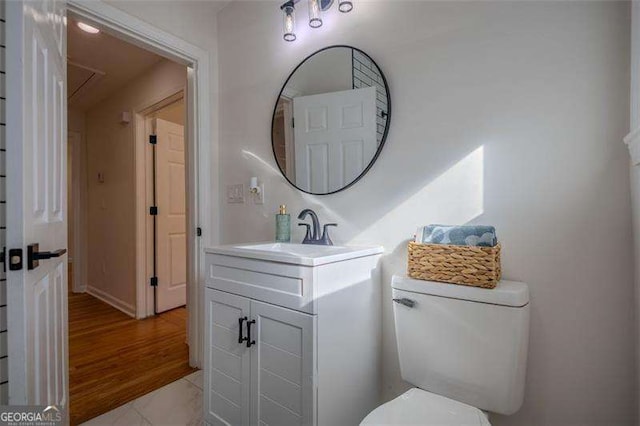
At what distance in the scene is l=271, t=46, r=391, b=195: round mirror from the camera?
143 centimetres

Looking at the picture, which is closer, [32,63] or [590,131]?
[32,63]

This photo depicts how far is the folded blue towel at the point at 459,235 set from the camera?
1.06 metres

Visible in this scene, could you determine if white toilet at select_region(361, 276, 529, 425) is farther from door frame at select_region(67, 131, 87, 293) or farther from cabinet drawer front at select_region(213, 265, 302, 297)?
door frame at select_region(67, 131, 87, 293)

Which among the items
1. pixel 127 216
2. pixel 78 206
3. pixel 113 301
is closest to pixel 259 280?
pixel 127 216

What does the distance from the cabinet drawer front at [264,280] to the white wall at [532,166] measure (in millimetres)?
477

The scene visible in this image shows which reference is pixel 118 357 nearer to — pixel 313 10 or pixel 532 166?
pixel 313 10

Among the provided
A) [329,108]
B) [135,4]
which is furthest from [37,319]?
[135,4]

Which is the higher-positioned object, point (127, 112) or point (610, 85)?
point (127, 112)

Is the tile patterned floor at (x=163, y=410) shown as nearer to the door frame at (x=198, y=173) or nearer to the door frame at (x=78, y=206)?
the door frame at (x=198, y=173)

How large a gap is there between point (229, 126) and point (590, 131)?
1844 millimetres

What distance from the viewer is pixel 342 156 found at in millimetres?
1526

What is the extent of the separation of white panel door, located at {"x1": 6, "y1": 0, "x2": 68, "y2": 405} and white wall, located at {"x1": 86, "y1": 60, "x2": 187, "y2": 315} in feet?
4.95

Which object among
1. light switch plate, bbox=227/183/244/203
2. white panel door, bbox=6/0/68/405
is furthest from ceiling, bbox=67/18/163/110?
light switch plate, bbox=227/183/244/203

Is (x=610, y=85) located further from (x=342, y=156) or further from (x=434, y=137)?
(x=342, y=156)
